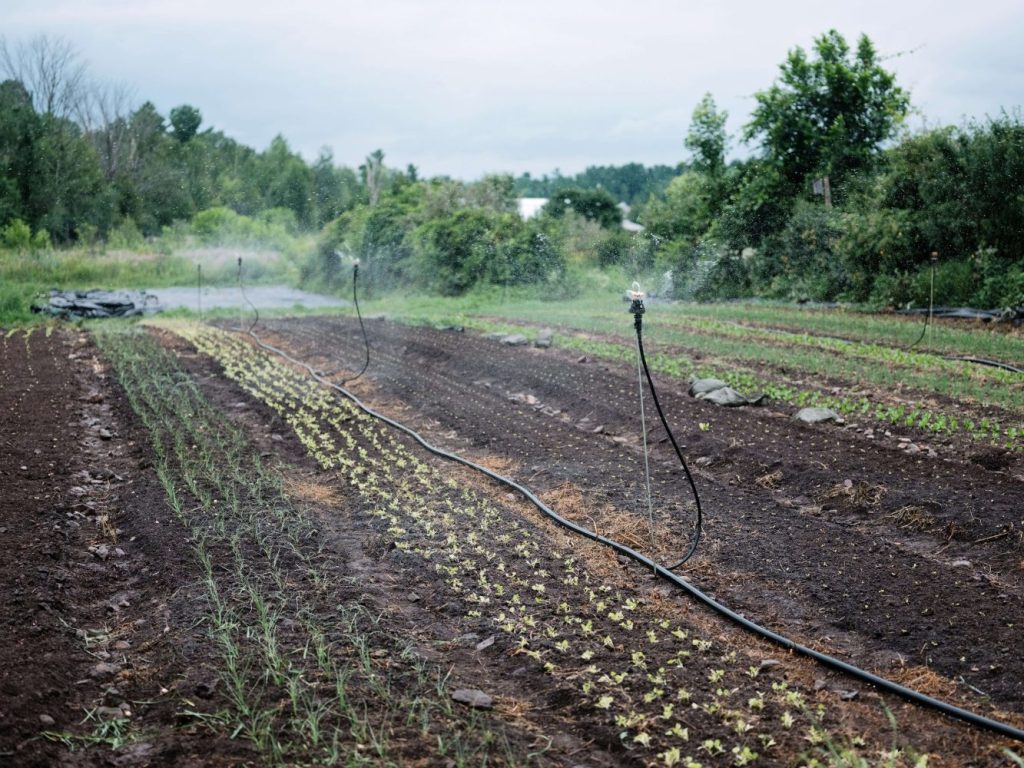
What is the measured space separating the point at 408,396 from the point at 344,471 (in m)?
3.21

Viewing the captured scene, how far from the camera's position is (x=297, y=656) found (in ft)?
12.7

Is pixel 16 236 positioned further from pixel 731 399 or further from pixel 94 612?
pixel 94 612

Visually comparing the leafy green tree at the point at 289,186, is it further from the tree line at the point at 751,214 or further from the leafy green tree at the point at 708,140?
the leafy green tree at the point at 708,140

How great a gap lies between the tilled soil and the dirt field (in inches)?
0.8

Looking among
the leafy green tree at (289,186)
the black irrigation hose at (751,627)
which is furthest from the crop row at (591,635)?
the leafy green tree at (289,186)

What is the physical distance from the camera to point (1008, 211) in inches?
588

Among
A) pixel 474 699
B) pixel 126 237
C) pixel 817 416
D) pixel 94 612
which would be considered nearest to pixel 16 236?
pixel 126 237

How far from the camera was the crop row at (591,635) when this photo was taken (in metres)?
3.36

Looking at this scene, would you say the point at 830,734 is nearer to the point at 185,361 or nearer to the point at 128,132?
the point at 185,361

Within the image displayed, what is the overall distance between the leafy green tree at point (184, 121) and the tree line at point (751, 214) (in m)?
20.5

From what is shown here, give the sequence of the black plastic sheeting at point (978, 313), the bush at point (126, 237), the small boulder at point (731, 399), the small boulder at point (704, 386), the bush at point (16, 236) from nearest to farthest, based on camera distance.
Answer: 1. the small boulder at point (731, 399)
2. the small boulder at point (704, 386)
3. the black plastic sheeting at point (978, 313)
4. the bush at point (16, 236)
5. the bush at point (126, 237)

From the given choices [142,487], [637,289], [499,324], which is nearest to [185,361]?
[499,324]

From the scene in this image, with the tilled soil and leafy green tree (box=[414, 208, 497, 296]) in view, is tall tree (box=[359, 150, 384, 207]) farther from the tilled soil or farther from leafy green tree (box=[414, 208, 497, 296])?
the tilled soil

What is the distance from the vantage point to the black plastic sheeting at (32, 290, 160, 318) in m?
18.9
